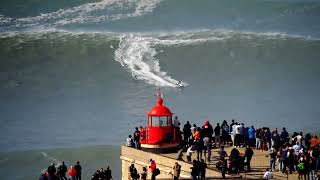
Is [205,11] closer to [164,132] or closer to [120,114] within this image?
[120,114]

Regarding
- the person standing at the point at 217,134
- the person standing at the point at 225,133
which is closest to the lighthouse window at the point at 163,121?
the person standing at the point at 217,134

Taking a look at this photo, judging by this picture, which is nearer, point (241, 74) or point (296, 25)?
point (241, 74)

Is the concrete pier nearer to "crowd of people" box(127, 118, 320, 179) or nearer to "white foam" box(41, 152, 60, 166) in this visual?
"crowd of people" box(127, 118, 320, 179)

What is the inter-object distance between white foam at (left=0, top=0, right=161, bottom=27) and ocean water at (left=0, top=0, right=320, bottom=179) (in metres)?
0.12

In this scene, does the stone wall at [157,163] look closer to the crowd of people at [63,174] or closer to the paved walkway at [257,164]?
the paved walkway at [257,164]

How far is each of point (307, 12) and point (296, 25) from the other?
5.56m

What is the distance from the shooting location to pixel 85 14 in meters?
80.8

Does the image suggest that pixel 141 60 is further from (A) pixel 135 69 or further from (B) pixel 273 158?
(B) pixel 273 158

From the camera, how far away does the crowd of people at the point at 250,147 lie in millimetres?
20681

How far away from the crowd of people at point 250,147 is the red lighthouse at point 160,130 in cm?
33

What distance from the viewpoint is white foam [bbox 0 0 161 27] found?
77312mm

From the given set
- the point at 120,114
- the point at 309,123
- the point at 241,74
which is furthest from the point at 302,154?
the point at 241,74

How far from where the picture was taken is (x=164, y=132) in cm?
2556

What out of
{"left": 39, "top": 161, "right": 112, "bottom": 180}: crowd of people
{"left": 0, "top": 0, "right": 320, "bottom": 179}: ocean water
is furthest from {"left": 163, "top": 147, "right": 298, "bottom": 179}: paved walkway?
{"left": 0, "top": 0, "right": 320, "bottom": 179}: ocean water
